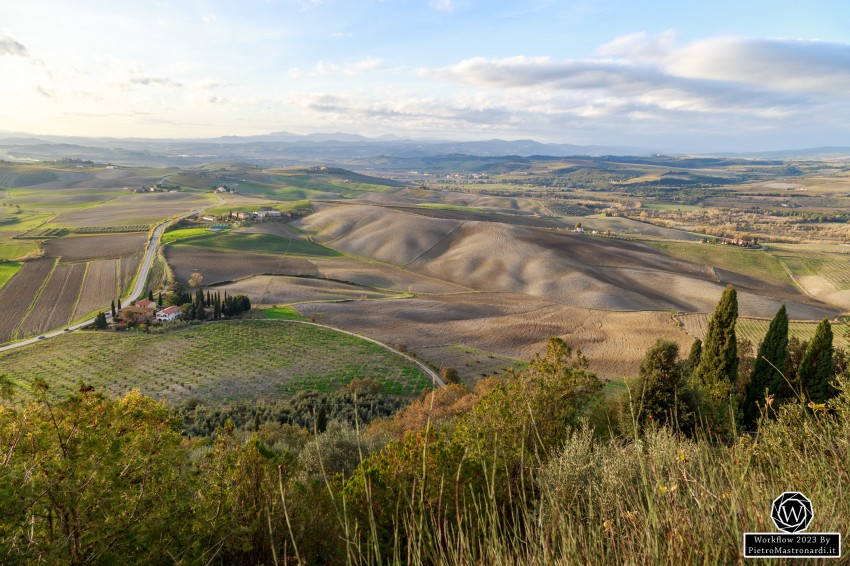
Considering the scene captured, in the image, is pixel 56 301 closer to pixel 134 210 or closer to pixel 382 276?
pixel 382 276

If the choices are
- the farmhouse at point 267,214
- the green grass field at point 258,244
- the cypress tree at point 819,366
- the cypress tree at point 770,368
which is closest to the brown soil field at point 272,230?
the green grass field at point 258,244

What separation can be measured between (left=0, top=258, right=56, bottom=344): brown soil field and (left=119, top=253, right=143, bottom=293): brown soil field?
38.1ft

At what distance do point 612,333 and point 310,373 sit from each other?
1711 inches

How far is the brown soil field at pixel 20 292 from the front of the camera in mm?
64850

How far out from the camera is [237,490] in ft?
37.0

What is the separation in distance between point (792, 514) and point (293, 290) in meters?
83.0

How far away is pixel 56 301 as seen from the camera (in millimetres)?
73500

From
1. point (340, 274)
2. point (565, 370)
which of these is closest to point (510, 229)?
point (340, 274)

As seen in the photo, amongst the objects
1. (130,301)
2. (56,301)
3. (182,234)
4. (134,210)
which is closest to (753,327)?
(130,301)

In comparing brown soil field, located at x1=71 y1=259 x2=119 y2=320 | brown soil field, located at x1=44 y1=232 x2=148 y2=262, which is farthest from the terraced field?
brown soil field, located at x1=44 y1=232 x2=148 y2=262

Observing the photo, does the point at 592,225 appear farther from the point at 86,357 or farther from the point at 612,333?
the point at 86,357

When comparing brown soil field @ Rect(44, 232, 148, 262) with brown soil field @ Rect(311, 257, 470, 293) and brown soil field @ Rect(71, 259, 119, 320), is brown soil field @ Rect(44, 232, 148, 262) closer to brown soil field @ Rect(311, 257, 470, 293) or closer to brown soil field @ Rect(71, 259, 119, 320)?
brown soil field @ Rect(71, 259, 119, 320)

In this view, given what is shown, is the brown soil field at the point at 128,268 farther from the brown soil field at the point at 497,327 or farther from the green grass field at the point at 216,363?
the brown soil field at the point at 497,327

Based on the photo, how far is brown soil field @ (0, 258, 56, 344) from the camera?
64.8m
